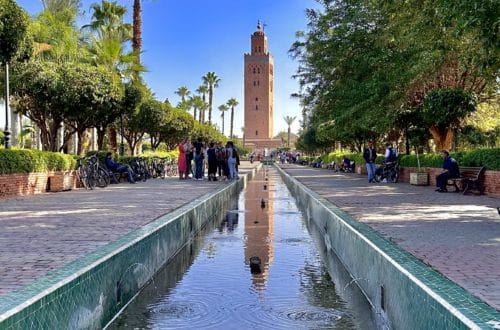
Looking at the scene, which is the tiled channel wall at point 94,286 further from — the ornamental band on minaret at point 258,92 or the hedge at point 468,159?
the ornamental band on minaret at point 258,92

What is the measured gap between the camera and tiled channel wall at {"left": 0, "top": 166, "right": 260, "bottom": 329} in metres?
4.04

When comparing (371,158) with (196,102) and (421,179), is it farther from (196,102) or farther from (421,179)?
(196,102)

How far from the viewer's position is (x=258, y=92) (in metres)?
140

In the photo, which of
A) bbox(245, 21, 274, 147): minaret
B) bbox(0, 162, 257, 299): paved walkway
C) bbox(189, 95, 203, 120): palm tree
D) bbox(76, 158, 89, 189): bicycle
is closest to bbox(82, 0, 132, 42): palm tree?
bbox(76, 158, 89, 189): bicycle

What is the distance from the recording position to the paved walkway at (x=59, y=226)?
20.0ft

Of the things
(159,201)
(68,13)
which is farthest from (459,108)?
(68,13)

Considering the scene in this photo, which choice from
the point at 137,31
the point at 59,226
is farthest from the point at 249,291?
the point at 137,31

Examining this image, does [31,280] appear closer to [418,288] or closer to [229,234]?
[418,288]

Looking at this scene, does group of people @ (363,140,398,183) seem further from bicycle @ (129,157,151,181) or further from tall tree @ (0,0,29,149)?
tall tree @ (0,0,29,149)

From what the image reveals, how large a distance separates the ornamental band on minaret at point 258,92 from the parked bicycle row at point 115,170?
111 m

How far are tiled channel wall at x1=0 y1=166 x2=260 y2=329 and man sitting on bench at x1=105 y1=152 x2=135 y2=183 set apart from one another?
41.7 ft

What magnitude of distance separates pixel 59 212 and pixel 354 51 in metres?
18.0

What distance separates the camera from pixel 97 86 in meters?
23.8

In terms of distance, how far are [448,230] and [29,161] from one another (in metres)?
12.0
